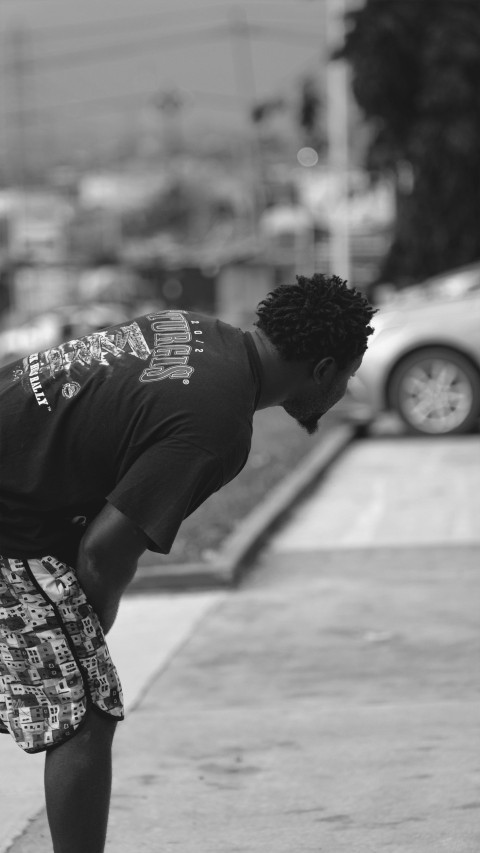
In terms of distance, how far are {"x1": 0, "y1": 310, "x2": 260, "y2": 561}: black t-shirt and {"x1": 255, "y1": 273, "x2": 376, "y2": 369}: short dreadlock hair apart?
0.08 metres

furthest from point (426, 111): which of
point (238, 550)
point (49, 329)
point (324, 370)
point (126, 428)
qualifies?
point (49, 329)

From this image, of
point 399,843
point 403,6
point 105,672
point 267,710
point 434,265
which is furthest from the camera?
point 434,265

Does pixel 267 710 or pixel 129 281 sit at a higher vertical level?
pixel 267 710

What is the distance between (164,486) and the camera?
277 centimetres

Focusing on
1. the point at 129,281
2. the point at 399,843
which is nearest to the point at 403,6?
the point at 399,843

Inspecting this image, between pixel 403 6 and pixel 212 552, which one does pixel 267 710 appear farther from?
pixel 403 6

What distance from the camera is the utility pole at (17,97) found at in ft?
161

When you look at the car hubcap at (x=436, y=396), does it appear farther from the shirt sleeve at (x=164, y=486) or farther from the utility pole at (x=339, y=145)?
the utility pole at (x=339, y=145)

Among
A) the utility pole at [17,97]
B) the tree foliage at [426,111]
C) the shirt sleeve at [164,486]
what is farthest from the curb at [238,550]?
the utility pole at [17,97]

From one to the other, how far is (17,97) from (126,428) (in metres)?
52.2

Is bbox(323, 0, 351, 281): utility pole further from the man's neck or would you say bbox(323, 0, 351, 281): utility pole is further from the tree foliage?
the man's neck

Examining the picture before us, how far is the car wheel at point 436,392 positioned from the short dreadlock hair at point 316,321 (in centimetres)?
988

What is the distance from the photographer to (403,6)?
16.6 metres

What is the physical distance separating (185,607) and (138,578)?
1.51ft
